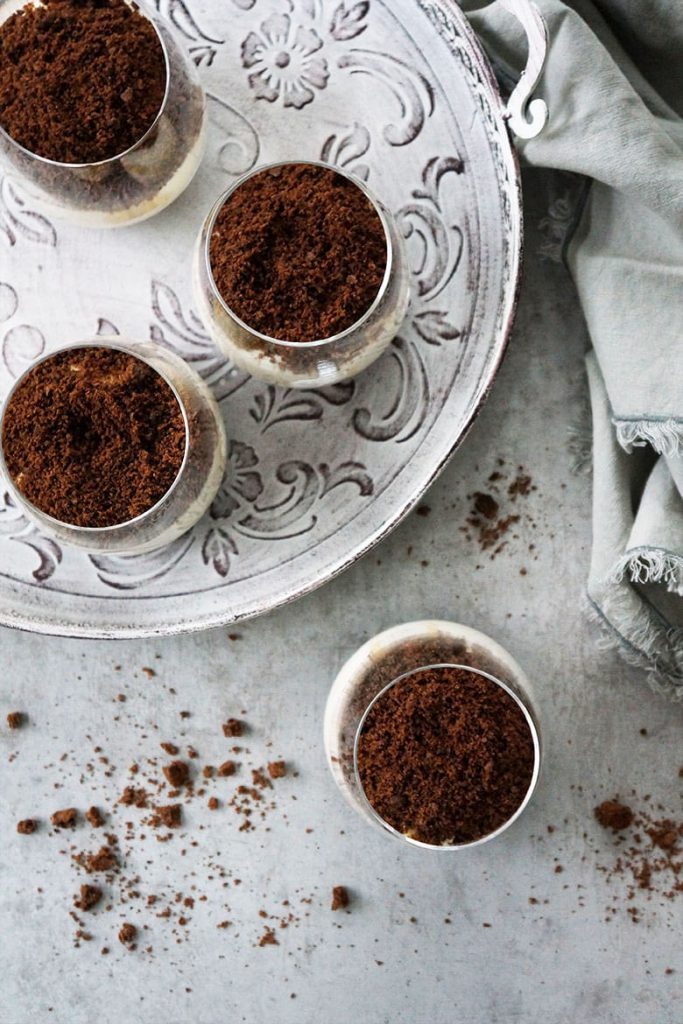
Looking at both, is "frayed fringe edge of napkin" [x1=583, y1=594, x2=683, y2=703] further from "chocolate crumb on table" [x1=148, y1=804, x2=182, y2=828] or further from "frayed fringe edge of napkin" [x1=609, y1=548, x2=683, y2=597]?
"chocolate crumb on table" [x1=148, y1=804, x2=182, y2=828]

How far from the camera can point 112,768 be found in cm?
160

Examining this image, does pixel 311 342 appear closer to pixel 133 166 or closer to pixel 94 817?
pixel 133 166

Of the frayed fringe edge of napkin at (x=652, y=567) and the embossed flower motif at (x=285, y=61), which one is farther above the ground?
the embossed flower motif at (x=285, y=61)

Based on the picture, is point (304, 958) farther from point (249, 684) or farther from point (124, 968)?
point (249, 684)

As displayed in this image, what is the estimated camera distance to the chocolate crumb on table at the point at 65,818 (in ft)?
5.21

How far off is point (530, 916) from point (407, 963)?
0.22 m

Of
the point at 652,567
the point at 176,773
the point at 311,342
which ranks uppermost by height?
the point at 311,342

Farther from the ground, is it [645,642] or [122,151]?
[122,151]

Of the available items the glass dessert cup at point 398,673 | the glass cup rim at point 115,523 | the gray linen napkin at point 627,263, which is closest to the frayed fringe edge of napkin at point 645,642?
the gray linen napkin at point 627,263

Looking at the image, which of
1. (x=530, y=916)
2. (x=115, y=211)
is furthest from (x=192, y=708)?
(x=115, y=211)

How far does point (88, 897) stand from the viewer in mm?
1592

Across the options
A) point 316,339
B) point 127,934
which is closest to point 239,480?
point 316,339

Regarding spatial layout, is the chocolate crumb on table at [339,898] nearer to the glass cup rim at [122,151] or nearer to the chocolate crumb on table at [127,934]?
the chocolate crumb on table at [127,934]

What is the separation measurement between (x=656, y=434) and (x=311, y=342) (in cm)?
53
